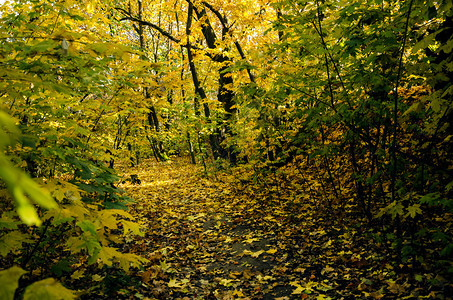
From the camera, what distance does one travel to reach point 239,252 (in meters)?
4.46

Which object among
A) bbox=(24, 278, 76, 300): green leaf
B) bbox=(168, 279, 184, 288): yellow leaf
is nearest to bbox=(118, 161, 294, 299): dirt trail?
bbox=(168, 279, 184, 288): yellow leaf

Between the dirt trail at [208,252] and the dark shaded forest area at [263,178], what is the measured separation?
0.03 m

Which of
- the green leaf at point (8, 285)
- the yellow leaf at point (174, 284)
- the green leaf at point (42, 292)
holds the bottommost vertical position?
the yellow leaf at point (174, 284)

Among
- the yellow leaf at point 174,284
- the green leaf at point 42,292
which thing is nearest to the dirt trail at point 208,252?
the yellow leaf at point 174,284

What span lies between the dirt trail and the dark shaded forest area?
31mm

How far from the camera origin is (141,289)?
131 inches

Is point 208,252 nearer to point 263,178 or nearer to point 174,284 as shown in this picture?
point 174,284

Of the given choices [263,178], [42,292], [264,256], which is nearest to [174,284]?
[264,256]

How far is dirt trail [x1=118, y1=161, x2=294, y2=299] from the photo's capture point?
11.3 feet

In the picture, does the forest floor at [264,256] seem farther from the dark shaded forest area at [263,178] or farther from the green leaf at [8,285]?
the green leaf at [8,285]

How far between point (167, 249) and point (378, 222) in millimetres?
3681

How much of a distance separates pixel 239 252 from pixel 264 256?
47cm

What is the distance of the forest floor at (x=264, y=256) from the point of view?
3164 millimetres

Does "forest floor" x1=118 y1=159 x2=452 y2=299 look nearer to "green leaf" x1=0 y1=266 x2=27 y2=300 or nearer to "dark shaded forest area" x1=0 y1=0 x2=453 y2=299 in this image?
"dark shaded forest area" x1=0 y1=0 x2=453 y2=299
